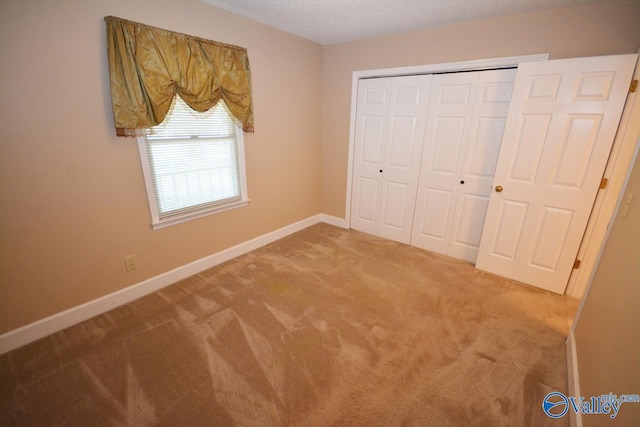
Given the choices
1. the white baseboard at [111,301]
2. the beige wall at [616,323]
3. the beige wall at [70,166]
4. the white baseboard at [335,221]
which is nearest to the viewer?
the beige wall at [616,323]

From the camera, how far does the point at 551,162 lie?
2367 mm

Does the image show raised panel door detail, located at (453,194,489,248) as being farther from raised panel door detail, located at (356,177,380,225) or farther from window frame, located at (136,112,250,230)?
window frame, located at (136,112,250,230)

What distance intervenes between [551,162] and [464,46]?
4.63 feet

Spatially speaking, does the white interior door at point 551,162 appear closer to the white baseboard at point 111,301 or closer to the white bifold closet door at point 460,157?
the white bifold closet door at point 460,157

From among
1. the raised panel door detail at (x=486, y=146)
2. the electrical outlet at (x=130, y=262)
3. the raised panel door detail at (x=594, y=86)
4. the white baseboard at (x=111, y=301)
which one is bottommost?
the white baseboard at (x=111, y=301)

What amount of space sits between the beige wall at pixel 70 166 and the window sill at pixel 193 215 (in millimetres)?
62

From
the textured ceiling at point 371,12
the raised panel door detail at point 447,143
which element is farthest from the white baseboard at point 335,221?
the textured ceiling at point 371,12

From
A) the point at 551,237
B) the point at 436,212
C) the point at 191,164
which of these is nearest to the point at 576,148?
the point at 551,237

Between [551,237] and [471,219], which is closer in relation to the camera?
[551,237]

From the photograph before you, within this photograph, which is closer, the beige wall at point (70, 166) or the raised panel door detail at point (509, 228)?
the beige wall at point (70, 166)

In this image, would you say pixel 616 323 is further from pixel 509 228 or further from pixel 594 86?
pixel 594 86

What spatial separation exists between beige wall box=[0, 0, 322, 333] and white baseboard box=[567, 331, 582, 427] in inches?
119

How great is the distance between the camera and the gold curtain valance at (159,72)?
1.92m

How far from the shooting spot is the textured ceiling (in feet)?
7.37
